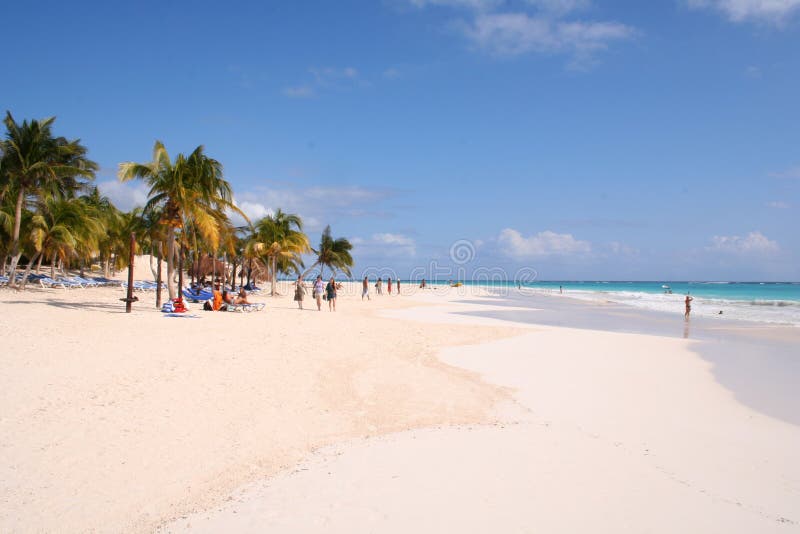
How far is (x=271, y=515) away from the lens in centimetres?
395

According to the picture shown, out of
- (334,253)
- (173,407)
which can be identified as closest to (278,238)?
(334,253)

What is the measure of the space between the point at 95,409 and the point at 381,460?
3777mm

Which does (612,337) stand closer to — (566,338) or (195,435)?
(566,338)

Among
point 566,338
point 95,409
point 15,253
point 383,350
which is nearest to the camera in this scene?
point 95,409

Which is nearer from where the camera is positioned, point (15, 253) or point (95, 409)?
point (95, 409)

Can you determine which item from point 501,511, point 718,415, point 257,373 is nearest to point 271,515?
point 501,511

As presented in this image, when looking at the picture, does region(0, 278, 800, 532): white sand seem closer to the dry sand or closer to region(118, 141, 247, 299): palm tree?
the dry sand

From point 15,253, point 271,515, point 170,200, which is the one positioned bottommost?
point 271,515

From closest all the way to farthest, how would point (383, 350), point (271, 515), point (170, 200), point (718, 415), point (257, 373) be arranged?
1. point (271, 515)
2. point (718, 415)
3. point (257, 373)
4. point (383, 350)
5. point (170, 200)

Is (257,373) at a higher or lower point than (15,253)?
lower

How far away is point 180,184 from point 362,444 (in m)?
12.8

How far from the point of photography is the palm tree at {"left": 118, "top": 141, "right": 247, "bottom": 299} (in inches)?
620

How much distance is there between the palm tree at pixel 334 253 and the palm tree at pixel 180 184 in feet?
71.3

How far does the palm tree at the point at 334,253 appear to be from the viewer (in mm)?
38344
